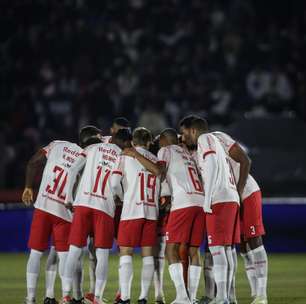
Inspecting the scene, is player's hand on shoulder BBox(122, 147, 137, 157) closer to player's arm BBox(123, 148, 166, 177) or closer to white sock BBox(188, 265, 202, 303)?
player's arm BBox(123, 148, 166, 177)

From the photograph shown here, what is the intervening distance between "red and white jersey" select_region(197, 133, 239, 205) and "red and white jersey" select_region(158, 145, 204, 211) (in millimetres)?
420

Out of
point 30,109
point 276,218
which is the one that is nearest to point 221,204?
point 276,218

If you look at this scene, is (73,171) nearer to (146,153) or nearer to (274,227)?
(146,153)

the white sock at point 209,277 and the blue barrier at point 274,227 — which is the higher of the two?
the blue barrier at point 274,227

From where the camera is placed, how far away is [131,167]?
11648 mm

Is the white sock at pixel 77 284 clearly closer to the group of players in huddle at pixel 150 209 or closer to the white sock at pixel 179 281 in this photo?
the group of players in huddle at pixel 150 209

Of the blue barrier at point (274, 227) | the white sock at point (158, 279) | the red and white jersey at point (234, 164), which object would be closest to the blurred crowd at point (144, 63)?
the blue barrier at point (274, 227)

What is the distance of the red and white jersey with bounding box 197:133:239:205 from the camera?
36.7 feet

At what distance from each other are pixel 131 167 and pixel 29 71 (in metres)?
12.1

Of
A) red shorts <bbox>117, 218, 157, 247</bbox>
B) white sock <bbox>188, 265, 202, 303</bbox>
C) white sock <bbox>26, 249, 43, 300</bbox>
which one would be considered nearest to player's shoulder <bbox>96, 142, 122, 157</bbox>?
red shorts <bbox>117, 218, 157, 247</bbox>

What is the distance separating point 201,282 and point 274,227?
5.18 m

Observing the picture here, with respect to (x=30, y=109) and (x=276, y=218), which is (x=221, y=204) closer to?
(x=276, y=218)

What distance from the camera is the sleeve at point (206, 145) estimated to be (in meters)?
11.2

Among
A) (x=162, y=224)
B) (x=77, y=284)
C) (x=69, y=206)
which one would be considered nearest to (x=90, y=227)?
(x=69, y=206)
